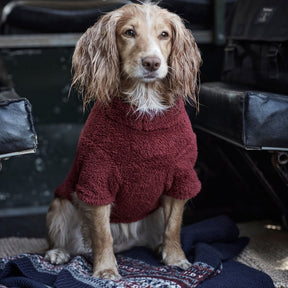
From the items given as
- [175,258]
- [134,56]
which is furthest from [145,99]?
[175,258]

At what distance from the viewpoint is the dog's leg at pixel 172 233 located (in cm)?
230

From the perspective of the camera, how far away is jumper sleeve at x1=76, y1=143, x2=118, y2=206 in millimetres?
2096

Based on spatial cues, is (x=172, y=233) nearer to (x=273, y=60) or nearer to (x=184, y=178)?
(x=184, y=178)

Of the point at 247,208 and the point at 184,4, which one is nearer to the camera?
the point at 247,208

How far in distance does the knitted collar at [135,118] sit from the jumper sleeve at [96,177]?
15cm

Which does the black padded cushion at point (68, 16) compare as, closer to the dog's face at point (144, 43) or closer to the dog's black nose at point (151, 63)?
the dog's face at point (144, 43)

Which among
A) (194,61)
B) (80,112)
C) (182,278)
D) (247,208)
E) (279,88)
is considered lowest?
(247,208)

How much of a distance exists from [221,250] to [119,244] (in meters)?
0.48

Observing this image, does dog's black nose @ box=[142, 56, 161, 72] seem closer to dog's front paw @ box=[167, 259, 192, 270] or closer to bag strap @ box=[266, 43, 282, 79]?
bag strap @ box=[266, 43, 282, 79]

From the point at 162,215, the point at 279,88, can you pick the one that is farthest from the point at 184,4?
the point at 162,215

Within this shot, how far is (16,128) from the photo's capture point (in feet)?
6.41

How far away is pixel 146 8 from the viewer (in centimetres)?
214

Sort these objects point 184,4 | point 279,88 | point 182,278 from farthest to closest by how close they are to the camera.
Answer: point 184,4 < point 279,88 < point 182,278

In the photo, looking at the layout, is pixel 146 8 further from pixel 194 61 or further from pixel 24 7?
pixel 24 7
